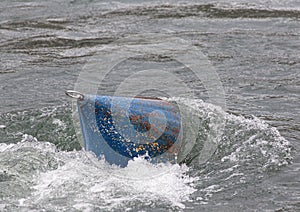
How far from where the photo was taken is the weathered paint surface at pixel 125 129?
187 inches

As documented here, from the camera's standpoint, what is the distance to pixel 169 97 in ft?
22.5

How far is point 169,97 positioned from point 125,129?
7.08ft

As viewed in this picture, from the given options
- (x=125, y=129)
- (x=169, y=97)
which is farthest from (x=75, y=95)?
(x=169, y=97)

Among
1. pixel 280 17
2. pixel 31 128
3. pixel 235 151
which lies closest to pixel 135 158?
pixel 235 151

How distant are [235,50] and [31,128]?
3628 mm

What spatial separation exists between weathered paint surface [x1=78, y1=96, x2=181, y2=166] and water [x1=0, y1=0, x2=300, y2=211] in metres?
0.11

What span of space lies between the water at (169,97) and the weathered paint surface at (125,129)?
11 centimetres

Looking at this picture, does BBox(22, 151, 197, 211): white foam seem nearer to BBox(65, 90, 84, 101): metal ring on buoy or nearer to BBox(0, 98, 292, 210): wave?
BBox(0, 98, 292, 210): wave

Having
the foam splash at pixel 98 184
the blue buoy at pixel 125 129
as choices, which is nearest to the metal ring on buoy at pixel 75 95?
the blue buoy at pixel 125 129

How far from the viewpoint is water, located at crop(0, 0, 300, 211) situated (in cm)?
448

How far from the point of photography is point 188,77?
7.59m

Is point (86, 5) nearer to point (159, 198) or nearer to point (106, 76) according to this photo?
point (106, 76)

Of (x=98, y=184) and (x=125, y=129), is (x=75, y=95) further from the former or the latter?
(x=98, y=184)

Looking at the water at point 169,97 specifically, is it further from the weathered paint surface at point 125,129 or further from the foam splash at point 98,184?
the weathered paint surface at point 125,129
